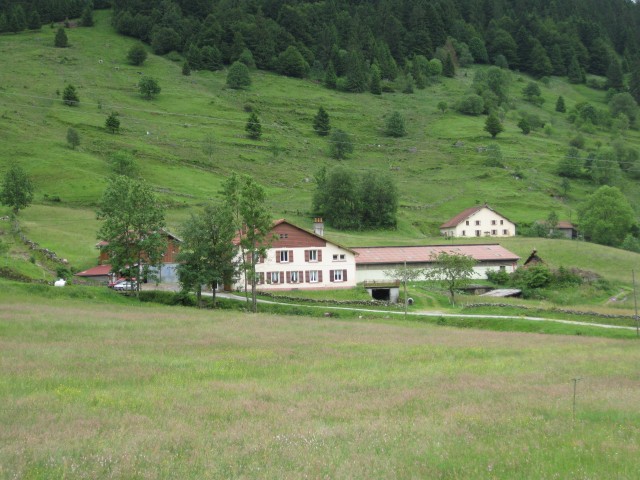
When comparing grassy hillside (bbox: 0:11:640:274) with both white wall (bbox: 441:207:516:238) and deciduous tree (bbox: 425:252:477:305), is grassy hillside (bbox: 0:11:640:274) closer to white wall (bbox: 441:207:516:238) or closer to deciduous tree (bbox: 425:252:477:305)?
white wall (bbox: 441:207:516:238)

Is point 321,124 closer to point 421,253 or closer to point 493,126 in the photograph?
point 493,126

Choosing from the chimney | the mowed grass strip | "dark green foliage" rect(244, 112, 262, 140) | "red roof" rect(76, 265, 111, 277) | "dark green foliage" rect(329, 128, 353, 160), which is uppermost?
"dark green foliage" rect(244, 112, 262, 140)

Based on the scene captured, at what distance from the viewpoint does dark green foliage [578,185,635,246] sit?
113 metres

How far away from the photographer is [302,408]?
16.9 m

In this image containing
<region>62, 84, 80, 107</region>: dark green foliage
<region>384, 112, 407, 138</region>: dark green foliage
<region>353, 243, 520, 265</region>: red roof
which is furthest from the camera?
<region>384, 112, 407, 138</region>: dark green foliage

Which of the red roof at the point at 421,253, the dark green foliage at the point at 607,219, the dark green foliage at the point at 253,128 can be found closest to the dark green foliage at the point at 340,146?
the dark green foliage at the point at 253,128

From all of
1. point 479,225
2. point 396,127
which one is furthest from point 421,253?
point 396,127

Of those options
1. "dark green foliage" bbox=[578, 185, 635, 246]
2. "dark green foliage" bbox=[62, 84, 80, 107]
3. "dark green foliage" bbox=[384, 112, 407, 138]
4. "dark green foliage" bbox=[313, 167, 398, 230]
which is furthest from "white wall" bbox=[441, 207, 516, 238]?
"dark green foliage" bbox=[62, 84, 80, 107]

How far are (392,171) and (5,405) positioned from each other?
5496 inches

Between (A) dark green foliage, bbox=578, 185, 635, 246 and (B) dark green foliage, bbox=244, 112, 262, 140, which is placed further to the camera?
(B) dark green foliage, bbox=244, 112, 262, 140

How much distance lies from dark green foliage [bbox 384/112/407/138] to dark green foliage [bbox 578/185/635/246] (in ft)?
245

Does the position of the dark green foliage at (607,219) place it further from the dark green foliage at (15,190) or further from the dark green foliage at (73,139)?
the dark green foliage at (73,139)

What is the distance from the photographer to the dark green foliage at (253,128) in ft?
532

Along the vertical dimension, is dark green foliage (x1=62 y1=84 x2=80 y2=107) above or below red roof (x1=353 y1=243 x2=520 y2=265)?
above
